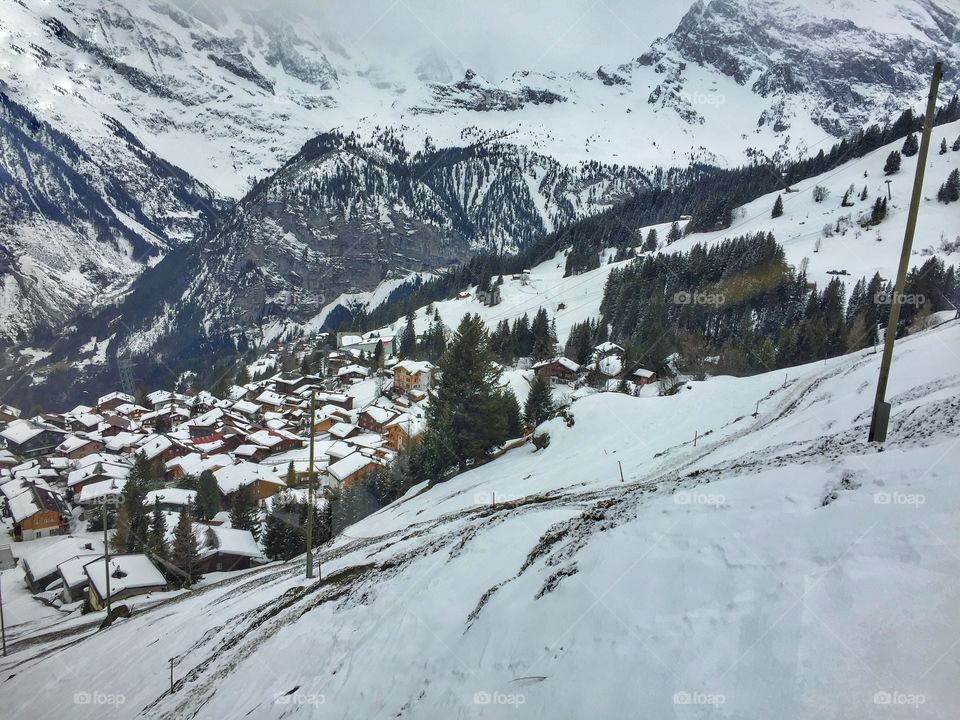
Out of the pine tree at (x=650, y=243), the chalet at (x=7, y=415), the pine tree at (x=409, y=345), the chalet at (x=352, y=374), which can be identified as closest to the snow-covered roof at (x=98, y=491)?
the chalet at (x=352, y=374)

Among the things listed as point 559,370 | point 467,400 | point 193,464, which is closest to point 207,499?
point 193,464

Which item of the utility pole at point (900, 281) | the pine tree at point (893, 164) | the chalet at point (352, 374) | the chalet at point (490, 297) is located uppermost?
the pine tree at point (893, 164)

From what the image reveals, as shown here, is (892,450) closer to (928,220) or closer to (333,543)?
(333,543)

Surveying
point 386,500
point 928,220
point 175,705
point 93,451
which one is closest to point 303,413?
point 93,451

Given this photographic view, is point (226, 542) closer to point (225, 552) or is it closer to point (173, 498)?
point (225, 552)

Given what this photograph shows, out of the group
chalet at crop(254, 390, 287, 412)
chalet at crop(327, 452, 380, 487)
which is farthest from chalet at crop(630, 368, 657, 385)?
chalet at crop(254, 390, 287, 412)

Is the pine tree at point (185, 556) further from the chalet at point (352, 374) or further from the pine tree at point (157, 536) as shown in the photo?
the chalet at point (352, 374)
